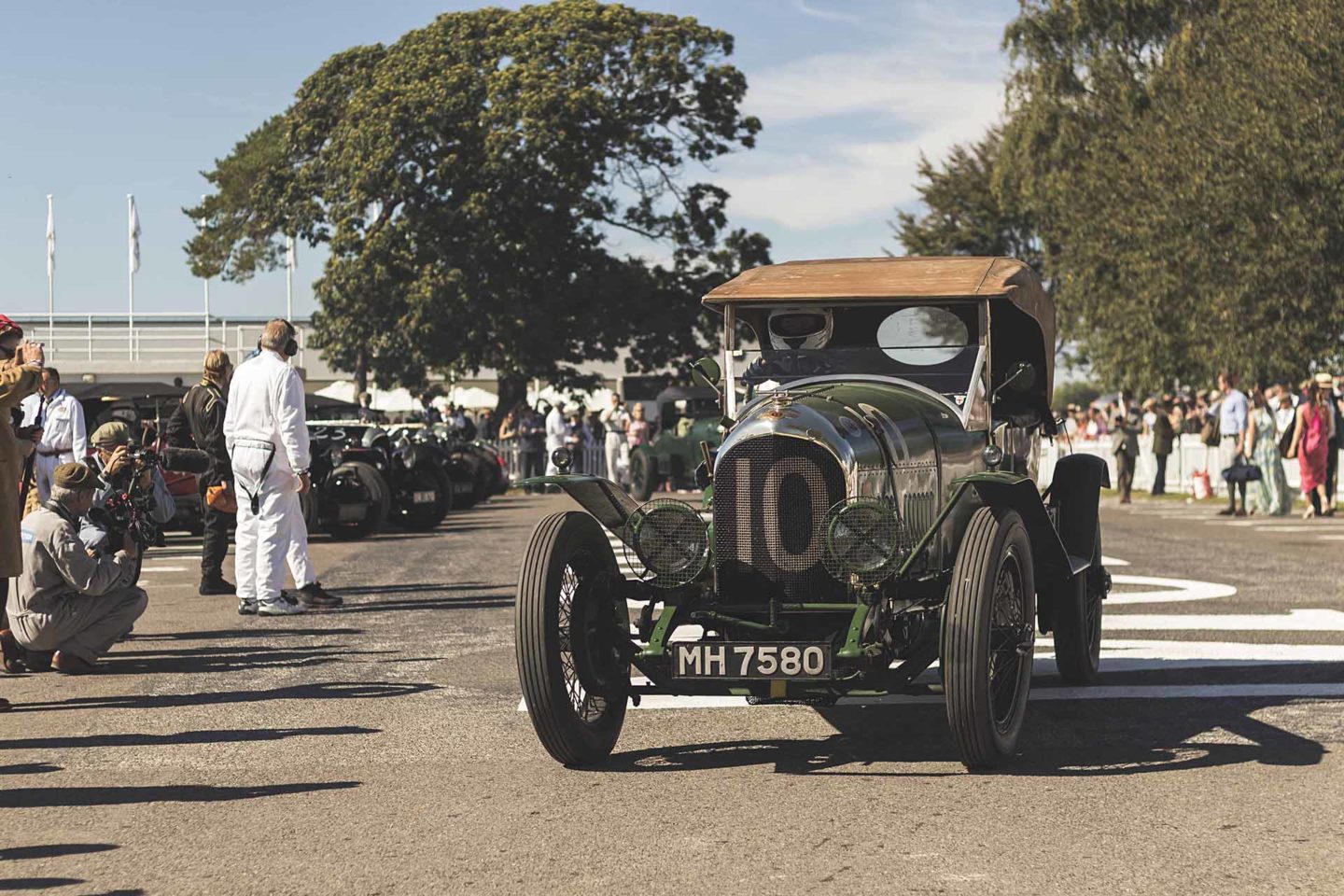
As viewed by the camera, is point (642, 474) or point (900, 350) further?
point (642, 474)

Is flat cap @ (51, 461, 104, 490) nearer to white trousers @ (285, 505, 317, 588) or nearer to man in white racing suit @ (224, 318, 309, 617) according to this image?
man in white racing suit @ (224, 318, 309, 617)

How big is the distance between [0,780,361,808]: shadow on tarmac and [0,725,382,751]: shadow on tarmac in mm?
928

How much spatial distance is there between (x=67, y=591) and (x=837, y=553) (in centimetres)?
462

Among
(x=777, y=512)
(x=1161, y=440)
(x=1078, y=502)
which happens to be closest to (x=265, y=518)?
(x=1078, y=502)

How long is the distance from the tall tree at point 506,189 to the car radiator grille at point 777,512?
118ft

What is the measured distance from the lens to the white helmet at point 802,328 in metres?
8.80

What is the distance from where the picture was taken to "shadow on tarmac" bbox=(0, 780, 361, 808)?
6.54 meters

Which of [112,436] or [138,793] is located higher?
[112,436]

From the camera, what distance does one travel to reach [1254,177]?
33219 millimetres

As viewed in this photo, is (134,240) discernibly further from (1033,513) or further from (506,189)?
(1033,513)

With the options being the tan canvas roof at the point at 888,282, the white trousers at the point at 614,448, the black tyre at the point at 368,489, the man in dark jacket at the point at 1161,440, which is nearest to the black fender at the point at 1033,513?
the tan canvas roof at the point at 888,282

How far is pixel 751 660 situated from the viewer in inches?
271

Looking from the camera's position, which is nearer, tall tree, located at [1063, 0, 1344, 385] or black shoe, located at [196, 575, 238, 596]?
black shoe, located at [196, 575, 238, 596]

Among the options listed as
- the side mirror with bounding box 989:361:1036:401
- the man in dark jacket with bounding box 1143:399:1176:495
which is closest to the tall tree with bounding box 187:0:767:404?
the man in dark jacket with bounding box 1143:399:1176:495
